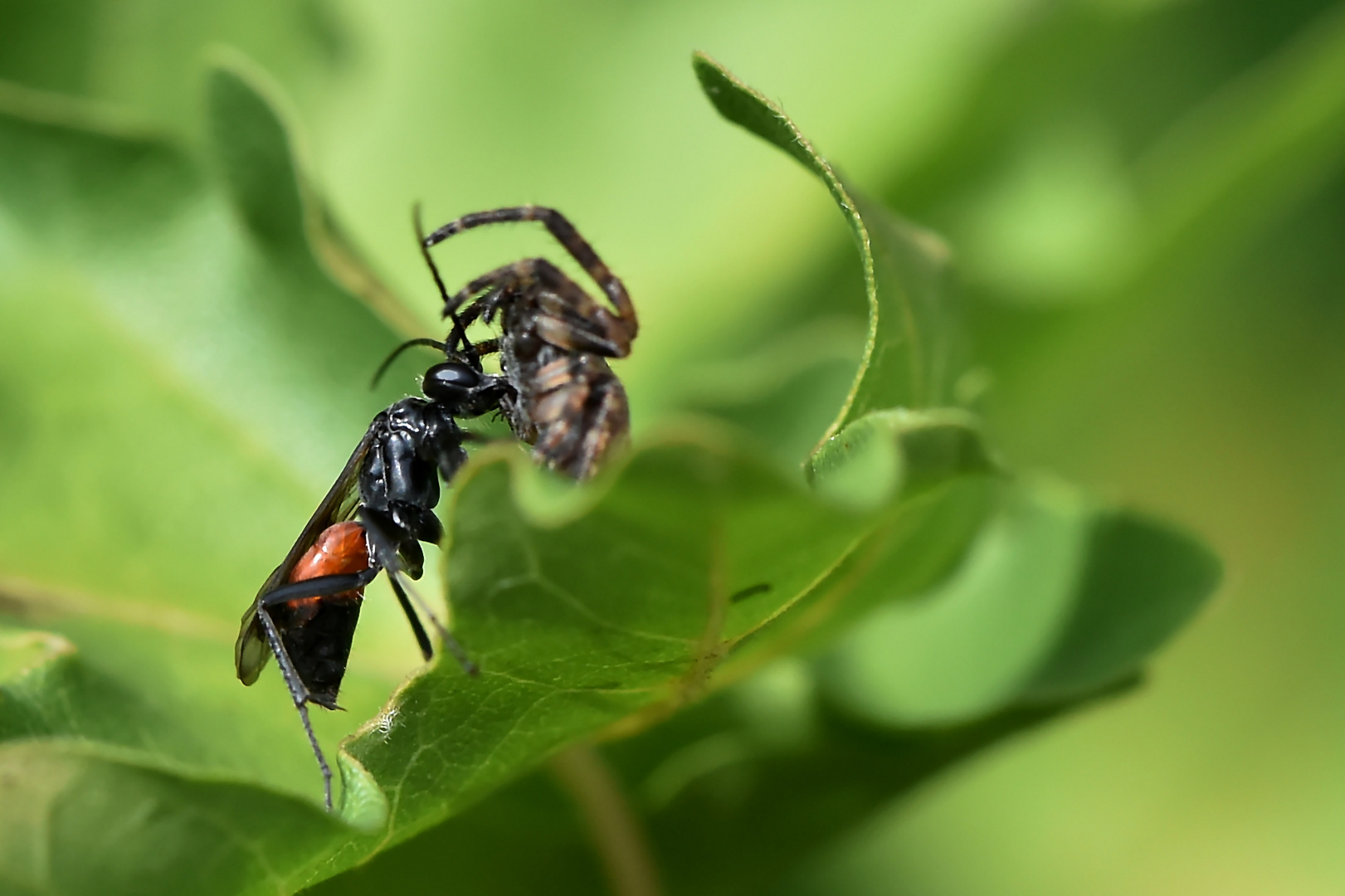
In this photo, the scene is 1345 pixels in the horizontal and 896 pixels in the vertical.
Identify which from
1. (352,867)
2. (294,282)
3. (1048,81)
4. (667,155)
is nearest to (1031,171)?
(1048,81)

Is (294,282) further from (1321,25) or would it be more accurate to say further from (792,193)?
(1321,25)

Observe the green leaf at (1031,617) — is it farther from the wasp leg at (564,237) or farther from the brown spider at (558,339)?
the wasp leg at (564,237)

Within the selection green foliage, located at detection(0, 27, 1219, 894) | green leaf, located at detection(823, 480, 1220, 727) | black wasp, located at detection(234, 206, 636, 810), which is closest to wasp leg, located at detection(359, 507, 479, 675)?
black wasp, located at detection(234, 206, 636, 810)

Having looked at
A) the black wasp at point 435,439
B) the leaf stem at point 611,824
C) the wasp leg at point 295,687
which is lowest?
the leaf stem at point 611,824

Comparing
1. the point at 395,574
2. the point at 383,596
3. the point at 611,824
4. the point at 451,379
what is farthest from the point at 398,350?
the point at 611,824

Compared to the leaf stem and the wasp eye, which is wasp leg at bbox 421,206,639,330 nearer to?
the wasp eye

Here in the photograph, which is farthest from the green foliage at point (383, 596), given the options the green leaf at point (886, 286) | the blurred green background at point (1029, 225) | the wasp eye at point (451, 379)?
the blurred green background at point (1029, 225)
